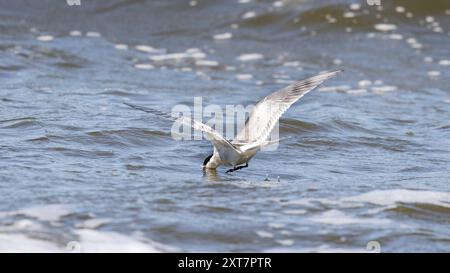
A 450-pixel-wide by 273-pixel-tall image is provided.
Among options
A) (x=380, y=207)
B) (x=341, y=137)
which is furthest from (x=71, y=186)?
(x=341, y=137)

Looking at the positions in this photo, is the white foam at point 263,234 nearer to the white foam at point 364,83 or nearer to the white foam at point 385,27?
the white foam at point 364,83

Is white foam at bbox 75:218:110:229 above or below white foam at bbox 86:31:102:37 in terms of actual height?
below

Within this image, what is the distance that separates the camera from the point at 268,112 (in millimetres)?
6996

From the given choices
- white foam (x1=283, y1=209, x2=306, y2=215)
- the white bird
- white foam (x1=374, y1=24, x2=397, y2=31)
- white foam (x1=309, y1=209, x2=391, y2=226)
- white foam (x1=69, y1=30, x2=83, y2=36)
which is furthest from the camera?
white foam (x1=374, y1=24, x2=397, y2=31)

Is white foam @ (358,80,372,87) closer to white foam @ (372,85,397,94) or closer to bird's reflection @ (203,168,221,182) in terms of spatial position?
white foam @ (372,85,397,94)

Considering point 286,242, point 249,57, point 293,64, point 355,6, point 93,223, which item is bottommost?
point 286,242

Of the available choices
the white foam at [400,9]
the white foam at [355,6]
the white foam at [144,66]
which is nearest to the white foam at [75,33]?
the white foam at [144,66]

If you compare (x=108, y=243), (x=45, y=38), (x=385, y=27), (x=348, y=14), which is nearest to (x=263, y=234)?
(x=108, y=243)

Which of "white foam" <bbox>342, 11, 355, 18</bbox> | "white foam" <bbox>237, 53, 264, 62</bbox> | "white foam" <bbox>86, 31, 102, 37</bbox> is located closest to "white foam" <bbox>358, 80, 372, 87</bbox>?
"white foam" <bbox>237, 53, 264, 62</bbox>

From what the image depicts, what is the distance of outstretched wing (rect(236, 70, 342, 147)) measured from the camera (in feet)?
22.6

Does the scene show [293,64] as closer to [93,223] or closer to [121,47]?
[121,47]

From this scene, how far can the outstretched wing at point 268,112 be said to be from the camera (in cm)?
688

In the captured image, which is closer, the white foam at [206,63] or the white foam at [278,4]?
the white foam at [206,63]

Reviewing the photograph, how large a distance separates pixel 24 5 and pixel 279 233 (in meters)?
8.92
